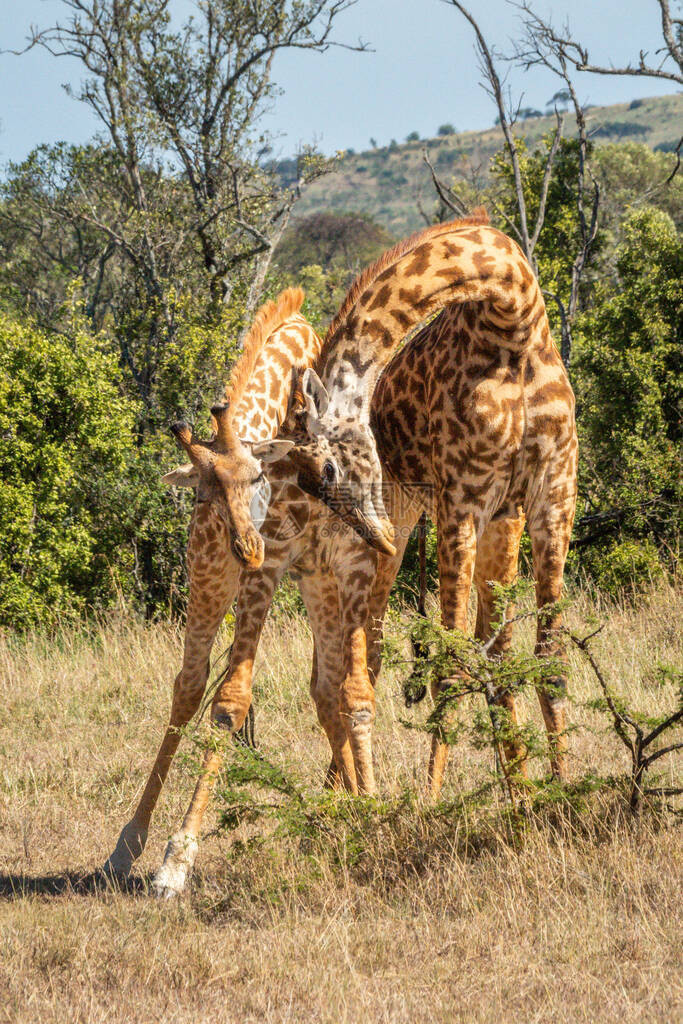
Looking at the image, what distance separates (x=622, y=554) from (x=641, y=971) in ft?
19.6

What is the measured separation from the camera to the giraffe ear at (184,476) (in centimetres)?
464

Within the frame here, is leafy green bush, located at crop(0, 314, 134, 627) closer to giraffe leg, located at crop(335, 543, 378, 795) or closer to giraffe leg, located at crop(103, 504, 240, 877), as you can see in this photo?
giraffe leg, located at crop(103, 504, 240, 877)

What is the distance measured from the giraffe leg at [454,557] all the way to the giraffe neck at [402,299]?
71 cm

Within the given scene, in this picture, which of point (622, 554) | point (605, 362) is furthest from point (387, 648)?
point (605, 362)

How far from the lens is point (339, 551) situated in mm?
5156

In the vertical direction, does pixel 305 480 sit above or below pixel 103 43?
below

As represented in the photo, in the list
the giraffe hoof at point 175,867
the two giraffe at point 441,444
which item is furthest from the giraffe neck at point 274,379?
the giraffe hoof at point 175,867

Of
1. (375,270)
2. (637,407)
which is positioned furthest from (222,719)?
(637,407)

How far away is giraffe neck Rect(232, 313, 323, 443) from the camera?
211 inches

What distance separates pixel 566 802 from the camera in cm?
456

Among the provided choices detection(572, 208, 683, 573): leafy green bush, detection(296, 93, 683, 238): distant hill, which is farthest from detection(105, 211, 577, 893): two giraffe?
detection(296, 93, 683, 238): distant hill

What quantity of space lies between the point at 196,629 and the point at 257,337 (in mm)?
1678

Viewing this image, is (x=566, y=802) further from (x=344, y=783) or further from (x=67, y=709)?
(x=67, y=709)

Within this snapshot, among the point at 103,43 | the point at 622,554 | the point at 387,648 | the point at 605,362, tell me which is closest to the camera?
the point at 387,648
